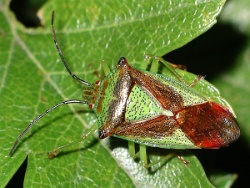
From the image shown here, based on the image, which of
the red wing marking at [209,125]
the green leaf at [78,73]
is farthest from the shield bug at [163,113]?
the green leaf at [78,73]

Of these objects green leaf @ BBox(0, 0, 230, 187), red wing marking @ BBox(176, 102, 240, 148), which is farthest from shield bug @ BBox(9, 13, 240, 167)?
green leaf @ BBox(0, 0, 230, 187)

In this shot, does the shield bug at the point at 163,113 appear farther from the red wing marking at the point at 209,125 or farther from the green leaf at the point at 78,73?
the green leaf at the point at 78,73

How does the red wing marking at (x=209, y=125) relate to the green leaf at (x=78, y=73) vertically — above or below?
below

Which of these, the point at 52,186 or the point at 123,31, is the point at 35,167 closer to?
the point at 52,186

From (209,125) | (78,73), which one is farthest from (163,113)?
(78,73)

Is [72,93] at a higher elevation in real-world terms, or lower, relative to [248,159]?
higher

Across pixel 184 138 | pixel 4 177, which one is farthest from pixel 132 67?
pixel 4 177

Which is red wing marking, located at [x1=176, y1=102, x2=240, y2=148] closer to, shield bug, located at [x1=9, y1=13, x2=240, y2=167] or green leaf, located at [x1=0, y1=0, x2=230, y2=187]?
shield bug, located at [x1=9, y1=13, x2=240, y2=167]
